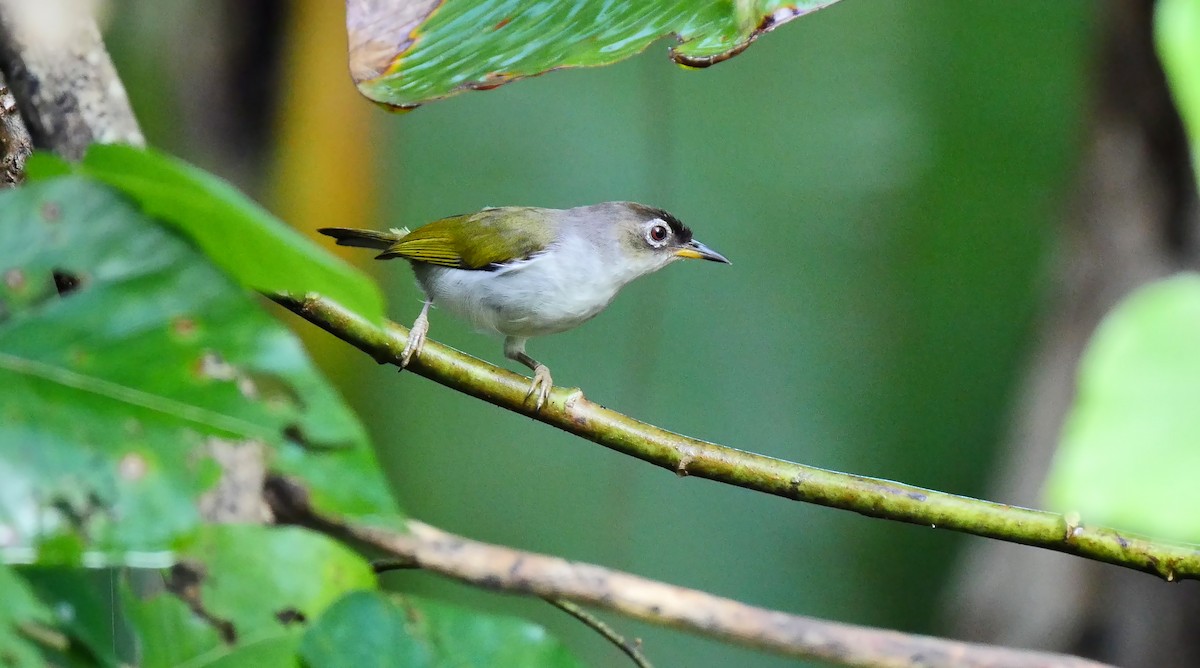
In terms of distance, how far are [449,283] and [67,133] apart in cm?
65

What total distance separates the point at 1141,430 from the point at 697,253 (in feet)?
4.75

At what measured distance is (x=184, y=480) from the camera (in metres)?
0.51

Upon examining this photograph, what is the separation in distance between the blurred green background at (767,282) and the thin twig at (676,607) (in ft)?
6.16

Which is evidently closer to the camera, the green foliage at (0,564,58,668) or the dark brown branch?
the green foliage at (0,564,58,668)

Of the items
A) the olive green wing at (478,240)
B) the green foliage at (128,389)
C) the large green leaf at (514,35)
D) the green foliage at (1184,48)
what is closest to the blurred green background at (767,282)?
the olive green wing at (478,240)

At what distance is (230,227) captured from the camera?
0.44m

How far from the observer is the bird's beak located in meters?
1.65

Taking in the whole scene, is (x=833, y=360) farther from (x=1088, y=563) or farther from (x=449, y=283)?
(x=449, y=283)

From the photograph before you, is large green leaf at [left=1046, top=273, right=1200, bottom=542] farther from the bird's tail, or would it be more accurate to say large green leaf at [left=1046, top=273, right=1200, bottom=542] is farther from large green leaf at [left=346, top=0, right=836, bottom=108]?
the bird's tail

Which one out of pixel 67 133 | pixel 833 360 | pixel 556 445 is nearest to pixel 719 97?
pixel 833 360

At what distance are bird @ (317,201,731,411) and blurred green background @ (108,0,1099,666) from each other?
160 cm

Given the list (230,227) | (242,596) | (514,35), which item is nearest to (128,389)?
(230,227)

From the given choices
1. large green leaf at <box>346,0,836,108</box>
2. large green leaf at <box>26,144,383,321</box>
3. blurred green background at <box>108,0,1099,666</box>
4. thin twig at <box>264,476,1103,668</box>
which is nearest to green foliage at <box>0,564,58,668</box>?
large green leaf at <box>26,144,383,321</box>

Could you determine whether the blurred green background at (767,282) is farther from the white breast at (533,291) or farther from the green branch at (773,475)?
the green branch at (773,475)
